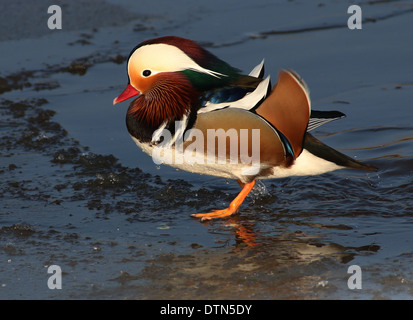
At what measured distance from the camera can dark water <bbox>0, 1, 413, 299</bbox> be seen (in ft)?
11.8

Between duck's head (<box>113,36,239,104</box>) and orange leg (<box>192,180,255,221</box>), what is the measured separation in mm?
692

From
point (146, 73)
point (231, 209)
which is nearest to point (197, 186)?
point (231, 209)

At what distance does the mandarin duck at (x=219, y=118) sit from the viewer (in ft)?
13.5

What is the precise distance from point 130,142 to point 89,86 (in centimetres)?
140

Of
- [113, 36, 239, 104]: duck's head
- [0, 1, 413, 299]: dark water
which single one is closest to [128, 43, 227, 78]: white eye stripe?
[113, 36, 239, 104]: duck's head

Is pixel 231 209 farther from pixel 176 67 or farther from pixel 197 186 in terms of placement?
pixel 176 67

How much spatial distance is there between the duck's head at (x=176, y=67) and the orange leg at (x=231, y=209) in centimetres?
69

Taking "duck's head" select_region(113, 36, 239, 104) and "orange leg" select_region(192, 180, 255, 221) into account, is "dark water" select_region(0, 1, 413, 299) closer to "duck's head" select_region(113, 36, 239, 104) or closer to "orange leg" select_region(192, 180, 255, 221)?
"orange leg" select_region(192, 180, 255, 221)

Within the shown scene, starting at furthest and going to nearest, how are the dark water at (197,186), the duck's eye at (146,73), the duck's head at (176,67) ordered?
1. the duck's eye at (146,73)
2. the duck's head at (176,67)
3. the dark water at (197,186)

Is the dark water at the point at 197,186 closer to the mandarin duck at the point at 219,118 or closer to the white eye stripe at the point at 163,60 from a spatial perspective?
the mandarin duck at the point at 219,118

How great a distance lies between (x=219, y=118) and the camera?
4105 mm

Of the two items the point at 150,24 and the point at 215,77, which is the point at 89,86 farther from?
the point at 215,77

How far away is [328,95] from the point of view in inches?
250

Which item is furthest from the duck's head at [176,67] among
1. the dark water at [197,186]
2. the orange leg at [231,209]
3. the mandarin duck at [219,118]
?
the dark water at [197,186]
